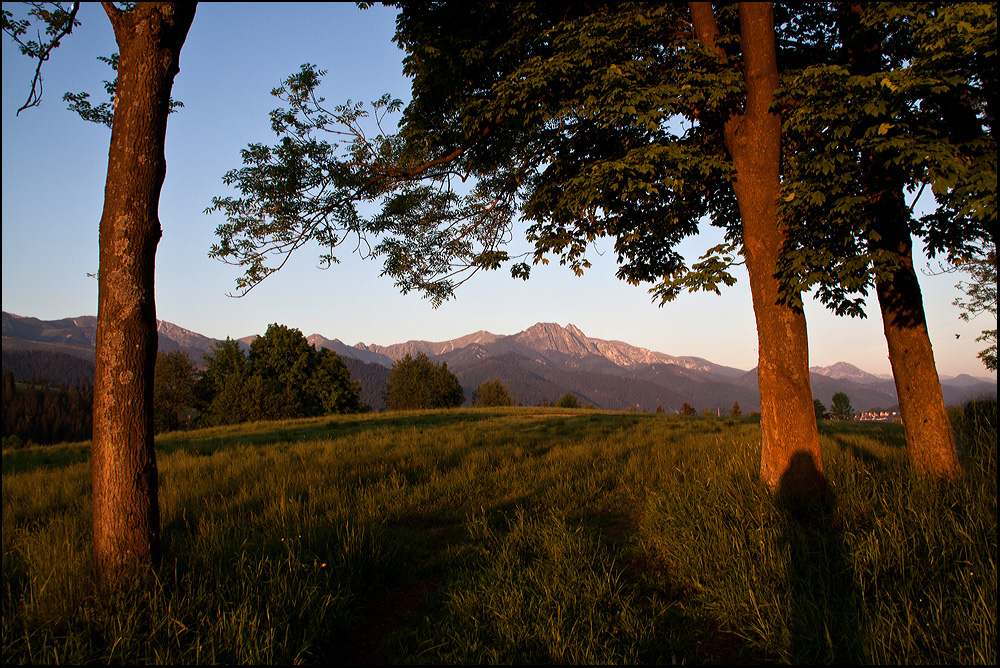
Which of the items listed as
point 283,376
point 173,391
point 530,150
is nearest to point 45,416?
point 173,391

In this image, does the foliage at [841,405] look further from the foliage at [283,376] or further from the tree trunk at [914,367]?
the tree trunk at [914,367]

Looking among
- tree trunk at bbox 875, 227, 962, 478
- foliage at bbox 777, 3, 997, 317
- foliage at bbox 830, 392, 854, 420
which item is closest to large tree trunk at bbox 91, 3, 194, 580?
foliage at bbox 777, 3, 997, 317

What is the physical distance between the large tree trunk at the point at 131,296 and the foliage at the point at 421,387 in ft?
250

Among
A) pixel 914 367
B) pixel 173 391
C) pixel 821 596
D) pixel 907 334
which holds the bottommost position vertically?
pixel 821 596

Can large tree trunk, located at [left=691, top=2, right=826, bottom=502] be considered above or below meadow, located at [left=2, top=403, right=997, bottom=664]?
above

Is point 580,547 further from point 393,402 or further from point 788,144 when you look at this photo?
point 393,402

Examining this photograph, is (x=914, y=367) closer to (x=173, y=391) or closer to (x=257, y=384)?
(x=257, y=384)

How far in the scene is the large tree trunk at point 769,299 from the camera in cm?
542

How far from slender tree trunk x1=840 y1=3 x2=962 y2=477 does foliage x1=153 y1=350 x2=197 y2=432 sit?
66916mm

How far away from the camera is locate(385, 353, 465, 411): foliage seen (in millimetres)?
80125

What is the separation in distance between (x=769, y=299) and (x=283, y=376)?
58.1 m

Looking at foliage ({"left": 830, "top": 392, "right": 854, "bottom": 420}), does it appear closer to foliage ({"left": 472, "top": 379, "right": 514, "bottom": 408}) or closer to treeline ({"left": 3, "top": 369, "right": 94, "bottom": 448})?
foliage ({"left": 472, "top": 379, "right": 514, "bottom": 408})

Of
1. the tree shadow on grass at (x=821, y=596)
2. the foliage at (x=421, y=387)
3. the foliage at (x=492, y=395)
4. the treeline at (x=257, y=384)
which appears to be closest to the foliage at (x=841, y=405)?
the foliage at (x=492, y=395)

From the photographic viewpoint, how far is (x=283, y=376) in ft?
183
